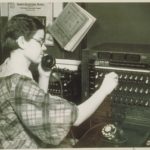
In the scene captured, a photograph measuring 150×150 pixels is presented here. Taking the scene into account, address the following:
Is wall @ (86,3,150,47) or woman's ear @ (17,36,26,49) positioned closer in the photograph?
woman's ear @ (17,36,26,49)

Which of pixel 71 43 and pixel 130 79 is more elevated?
pixel 71 43

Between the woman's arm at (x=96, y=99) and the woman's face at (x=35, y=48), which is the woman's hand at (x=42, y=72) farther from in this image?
the woman's arm at (x=96, y=99)

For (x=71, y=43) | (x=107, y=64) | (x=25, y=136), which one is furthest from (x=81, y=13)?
(x=25, y=136)

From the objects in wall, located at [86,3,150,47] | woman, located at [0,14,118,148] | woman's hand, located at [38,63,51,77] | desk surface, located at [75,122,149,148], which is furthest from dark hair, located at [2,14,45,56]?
desk surface, located at [75,122,149,148]

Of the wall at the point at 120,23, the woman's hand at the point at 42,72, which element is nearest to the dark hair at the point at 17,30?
the woman's hand at the point at 42,72

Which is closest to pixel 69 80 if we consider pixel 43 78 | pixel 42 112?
pixel 43 78

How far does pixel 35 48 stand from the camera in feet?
4.47

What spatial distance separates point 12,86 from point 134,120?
0.46 m

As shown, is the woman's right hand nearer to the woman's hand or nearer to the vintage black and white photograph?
the vintage black and white photograph

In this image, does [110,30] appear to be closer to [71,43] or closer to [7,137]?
[71,43]

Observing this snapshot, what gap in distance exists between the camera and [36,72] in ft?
4.58

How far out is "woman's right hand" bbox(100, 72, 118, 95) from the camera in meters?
1.36

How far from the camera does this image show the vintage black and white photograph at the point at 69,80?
4.25 ft

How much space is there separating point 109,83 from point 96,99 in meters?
0.07
